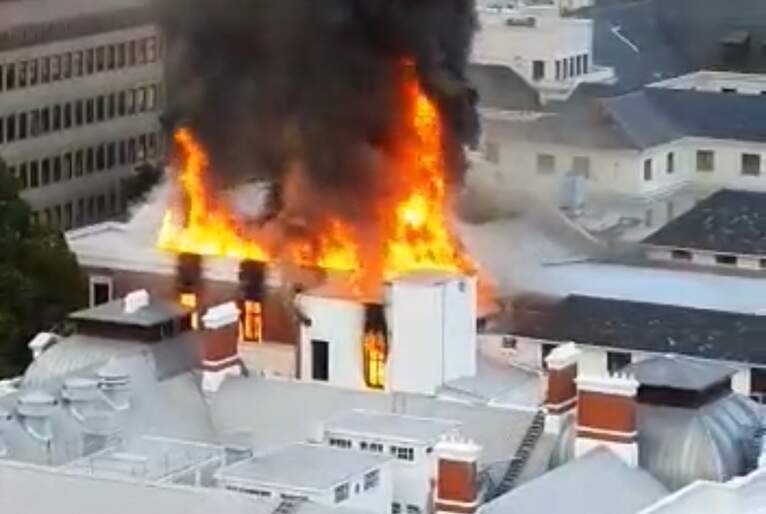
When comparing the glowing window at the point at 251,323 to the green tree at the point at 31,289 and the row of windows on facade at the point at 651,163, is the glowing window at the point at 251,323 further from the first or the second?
the row of windows on facade at the point at 651,163

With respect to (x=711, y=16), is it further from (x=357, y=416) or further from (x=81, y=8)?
(x=357, y=416)

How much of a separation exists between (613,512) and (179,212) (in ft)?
50.2

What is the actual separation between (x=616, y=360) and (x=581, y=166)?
57.4ft

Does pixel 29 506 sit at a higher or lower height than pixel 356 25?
lower

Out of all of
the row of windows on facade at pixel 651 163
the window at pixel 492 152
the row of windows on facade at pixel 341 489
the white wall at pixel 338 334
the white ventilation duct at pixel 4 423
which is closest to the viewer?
the row of windows on facade at pixel 341 489

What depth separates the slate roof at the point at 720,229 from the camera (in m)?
73.2

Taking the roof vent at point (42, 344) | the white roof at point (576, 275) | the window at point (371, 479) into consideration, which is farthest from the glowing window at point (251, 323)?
the window at point (371, 479)

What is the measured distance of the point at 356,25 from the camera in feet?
184

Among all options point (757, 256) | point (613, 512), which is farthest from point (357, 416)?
point (757, 256)

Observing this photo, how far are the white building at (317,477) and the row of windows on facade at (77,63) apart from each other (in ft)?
121

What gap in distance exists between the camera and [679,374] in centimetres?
5188

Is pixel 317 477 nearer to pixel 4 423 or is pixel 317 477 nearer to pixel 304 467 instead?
pixel 304 467

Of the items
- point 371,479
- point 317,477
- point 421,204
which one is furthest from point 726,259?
point 317,477

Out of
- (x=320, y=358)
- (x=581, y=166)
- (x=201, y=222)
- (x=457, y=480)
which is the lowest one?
(x=581, y=166)
